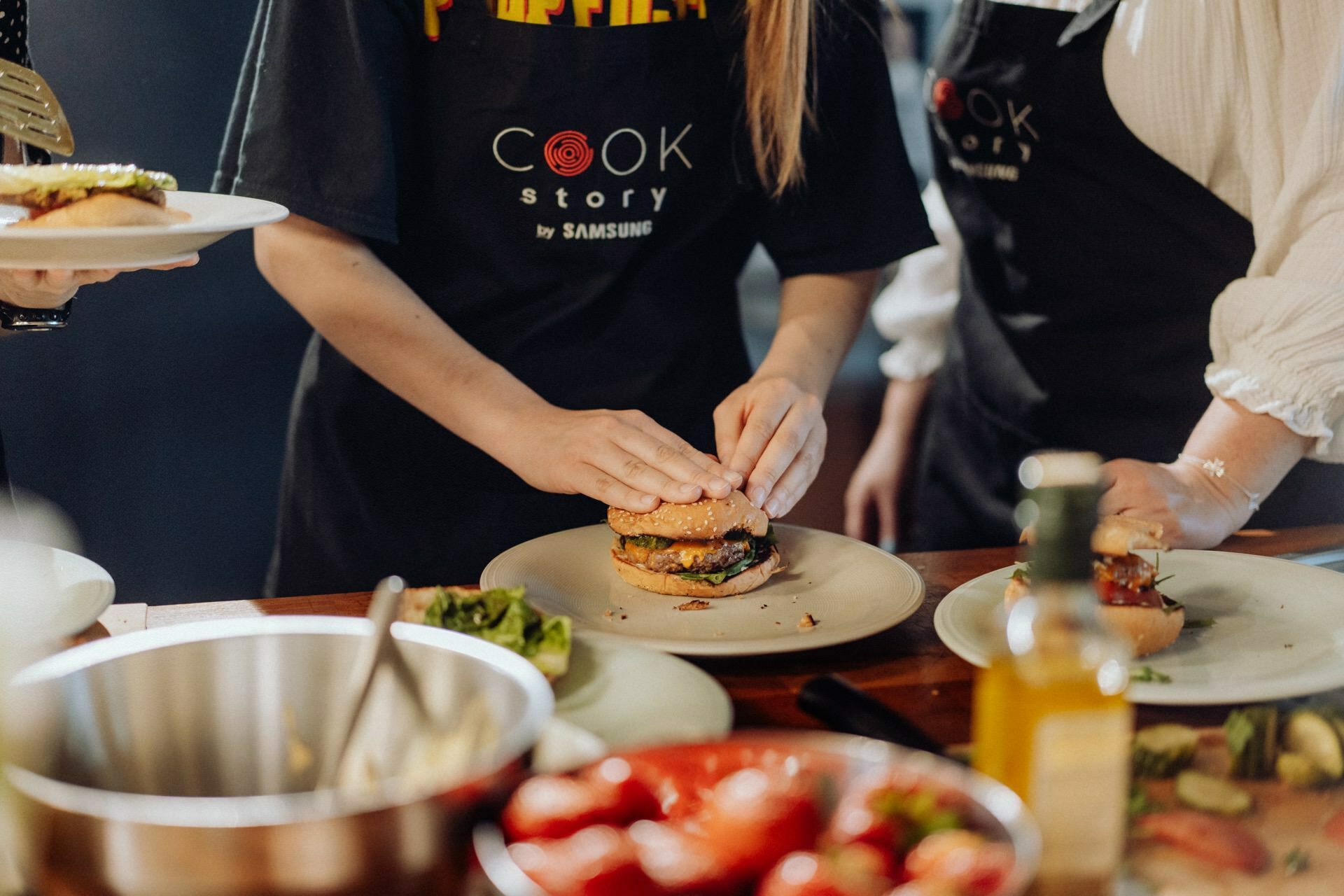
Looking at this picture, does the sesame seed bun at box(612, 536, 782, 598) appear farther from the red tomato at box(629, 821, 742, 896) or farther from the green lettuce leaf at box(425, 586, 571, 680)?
the red tomato at box(629, 821, 742, 896)

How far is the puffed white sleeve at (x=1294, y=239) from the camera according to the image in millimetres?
1625

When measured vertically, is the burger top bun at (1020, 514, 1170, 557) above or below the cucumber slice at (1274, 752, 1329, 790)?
above

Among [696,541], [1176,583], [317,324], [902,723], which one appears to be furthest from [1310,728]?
[317,324]

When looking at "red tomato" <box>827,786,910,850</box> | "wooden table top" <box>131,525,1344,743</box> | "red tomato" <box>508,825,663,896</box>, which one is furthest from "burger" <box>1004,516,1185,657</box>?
"red tomato" <box>508,825,663,896</box>

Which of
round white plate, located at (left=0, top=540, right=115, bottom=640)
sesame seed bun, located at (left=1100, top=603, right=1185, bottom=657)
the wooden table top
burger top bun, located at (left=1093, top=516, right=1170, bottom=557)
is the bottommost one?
the wooden table top

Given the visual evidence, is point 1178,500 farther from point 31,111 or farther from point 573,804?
point 31,111

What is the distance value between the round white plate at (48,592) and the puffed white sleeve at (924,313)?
1711 millimetres

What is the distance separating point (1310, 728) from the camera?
1.00m

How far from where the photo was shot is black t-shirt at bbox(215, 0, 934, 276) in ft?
5.52

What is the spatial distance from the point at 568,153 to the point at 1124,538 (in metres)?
0.98

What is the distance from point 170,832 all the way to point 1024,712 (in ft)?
1.58

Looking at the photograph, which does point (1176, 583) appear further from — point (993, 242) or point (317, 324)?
point (317, 324)

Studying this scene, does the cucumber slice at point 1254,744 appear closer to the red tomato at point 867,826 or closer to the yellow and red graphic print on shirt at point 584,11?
the red tomato at point 867,826

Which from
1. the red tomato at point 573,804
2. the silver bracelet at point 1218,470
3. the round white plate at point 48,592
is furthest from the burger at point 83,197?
the silver bracelet at point 1218,470
